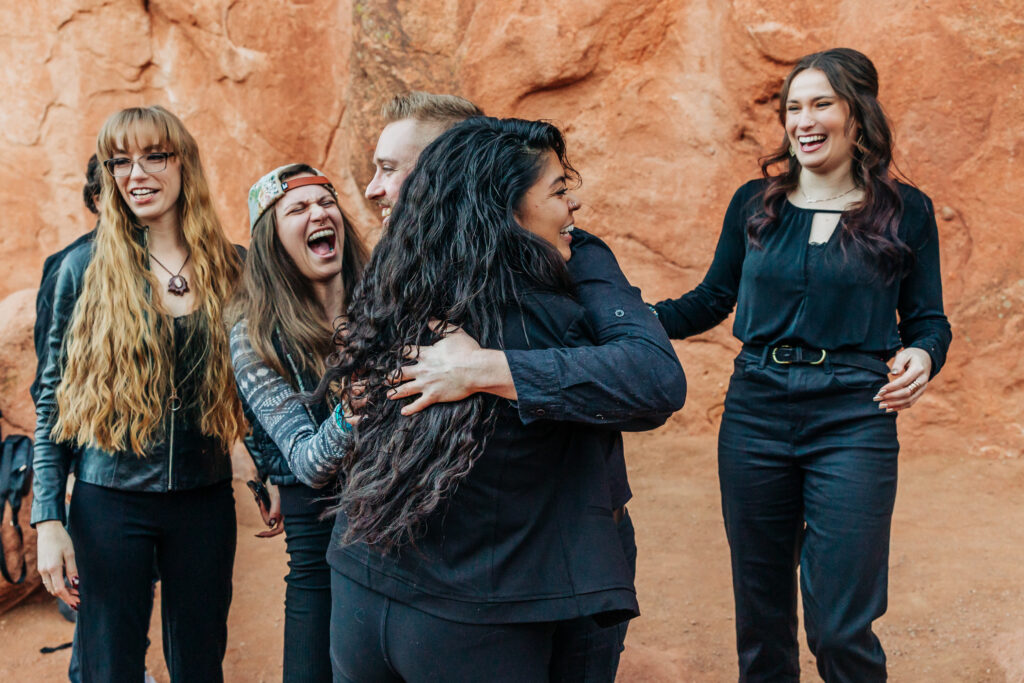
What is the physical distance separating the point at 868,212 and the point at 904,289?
0.27 m

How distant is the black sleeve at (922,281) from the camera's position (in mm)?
2746

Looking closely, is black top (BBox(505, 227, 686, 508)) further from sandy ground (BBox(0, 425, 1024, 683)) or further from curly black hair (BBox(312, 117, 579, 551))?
sandy ground (BBox(0, 425, 1024, 683))

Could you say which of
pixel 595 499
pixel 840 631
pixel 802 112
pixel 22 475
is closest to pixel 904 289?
pixel 802 112

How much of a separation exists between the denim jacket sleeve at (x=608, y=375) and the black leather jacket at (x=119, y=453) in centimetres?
158

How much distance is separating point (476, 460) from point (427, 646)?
0.33 meters

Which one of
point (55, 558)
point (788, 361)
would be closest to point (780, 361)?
point (788, 361)

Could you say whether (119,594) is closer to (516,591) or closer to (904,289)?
(516,591)

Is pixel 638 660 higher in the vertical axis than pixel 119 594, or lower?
lower

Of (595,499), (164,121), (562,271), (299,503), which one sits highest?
(164,121)

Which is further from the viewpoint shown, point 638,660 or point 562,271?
point 638,660

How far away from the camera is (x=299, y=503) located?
8.30ft

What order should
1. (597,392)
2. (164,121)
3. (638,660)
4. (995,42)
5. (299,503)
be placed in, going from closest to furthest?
(597,392), (299,503), (164,121), (638,660), (995,42)

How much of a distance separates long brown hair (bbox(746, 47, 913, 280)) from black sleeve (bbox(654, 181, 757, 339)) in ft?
0.36

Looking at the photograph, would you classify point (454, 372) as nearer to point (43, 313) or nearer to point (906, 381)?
point (906, 381)
